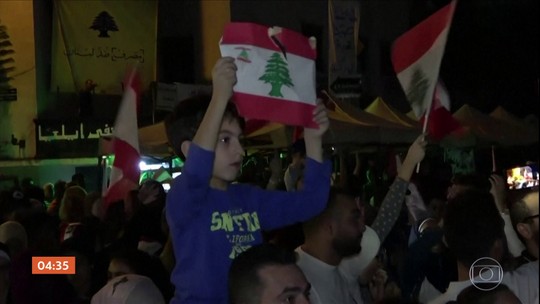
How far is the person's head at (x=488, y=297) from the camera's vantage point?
9.52 feet

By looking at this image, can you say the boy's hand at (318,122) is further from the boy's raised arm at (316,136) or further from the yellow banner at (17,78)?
the yellow banner at (17,78)

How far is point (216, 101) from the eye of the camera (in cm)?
322

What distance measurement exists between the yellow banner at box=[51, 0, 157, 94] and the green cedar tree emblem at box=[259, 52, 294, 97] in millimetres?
17576

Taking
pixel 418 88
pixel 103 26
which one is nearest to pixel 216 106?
pixel 418 88

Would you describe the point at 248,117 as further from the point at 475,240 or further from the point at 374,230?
the point at 374,230

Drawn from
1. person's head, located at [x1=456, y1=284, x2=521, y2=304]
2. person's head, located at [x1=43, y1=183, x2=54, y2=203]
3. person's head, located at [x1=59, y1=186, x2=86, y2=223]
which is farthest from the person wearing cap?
person's head, located at [x1=43, y1=183, x2=54, y2=203]

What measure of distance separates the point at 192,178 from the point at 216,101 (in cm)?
28

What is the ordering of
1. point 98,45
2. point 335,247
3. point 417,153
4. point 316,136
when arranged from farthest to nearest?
point 98,45 < point 417,153 < point 335,247 < point 316,136

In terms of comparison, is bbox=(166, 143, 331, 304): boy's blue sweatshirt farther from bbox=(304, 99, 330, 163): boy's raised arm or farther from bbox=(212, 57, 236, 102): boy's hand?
bbox=(304, 99, 330, 163): boy's raised arm

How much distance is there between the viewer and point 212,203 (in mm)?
3312

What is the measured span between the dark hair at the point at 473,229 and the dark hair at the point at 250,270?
2.96ft

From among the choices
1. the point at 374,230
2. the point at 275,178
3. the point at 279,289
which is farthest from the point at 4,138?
the point at 279,289

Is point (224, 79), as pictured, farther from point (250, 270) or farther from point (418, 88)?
point (418, 88)

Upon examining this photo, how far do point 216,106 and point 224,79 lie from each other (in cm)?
12
